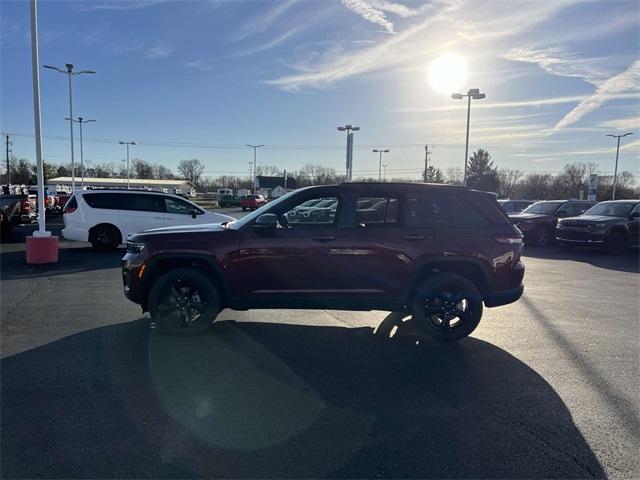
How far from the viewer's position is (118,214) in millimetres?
13297

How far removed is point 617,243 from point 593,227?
1068 millimetres

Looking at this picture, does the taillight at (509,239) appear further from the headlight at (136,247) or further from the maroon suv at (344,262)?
the headlight at (136,247)

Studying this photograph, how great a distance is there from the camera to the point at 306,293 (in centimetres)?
540

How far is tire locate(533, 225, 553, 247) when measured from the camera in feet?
56.1

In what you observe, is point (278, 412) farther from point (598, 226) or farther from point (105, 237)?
point (598, 226)

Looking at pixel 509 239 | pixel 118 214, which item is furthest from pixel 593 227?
pixel 118 214

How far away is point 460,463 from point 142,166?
12931 centimetres

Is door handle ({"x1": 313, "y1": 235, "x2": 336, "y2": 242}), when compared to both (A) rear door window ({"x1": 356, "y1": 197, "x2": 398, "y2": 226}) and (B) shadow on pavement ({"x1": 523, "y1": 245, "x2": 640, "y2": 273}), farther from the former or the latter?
(B) shadow on pavement ({"x1": 523, "y1": 245, "x2": 640, "y2": 273})

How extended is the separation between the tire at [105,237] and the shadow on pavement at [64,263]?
226 mm

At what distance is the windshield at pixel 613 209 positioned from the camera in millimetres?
15562

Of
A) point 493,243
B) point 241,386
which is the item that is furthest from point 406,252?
point 241,386

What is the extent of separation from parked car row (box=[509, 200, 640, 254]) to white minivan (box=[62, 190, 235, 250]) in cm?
1160

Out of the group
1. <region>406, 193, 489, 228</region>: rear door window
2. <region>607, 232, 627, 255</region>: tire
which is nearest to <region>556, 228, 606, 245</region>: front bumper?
<region>607, 232, 627, 255</region>: tire

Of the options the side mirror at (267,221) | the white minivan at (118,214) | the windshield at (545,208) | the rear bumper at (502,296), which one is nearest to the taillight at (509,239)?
the rear bumper at (502,296)
